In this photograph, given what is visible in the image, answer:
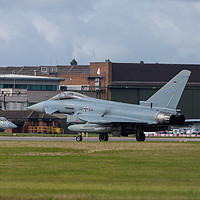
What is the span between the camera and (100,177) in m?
18.1

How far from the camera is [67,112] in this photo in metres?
47.4

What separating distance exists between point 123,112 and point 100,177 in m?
27.4

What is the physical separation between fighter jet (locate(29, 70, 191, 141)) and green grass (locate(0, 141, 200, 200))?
16.3 metres

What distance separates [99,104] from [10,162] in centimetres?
2330

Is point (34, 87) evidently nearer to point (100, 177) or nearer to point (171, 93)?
point (171, 93)

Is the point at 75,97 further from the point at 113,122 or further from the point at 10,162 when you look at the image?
the point at 10,162

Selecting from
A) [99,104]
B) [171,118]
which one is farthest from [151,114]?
[99,104]

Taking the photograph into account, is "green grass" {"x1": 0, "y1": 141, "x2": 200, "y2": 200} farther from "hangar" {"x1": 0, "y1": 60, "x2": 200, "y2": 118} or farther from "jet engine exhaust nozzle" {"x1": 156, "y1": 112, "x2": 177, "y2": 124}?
"hangar" {"x1": 0, "y1": 60, "x2": 200, "y2": 118}

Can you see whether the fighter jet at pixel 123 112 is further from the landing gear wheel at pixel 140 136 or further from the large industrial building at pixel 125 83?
the large industrial building at pixel 125 83

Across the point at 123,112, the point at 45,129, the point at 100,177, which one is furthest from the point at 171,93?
the point at 45,129

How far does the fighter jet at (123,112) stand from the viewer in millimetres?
43188

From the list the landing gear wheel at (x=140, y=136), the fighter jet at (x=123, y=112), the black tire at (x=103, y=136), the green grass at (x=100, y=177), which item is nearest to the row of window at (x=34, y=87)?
the fighter jet at (x=123, y=112)

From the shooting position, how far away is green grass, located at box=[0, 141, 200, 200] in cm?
1396

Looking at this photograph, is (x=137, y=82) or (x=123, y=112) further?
(x=137, y=82)
